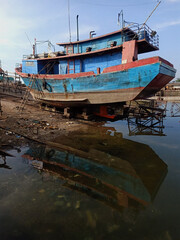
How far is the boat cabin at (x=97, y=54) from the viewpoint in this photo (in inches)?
340

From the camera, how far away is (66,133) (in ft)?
24.8

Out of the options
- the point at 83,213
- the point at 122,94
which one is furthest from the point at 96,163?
the point at 122,94

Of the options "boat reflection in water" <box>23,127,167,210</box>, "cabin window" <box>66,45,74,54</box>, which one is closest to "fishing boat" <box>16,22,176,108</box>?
"cabin window" <box>66,45,74,54</box>

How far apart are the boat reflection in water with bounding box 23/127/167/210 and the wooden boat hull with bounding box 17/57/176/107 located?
3227mm

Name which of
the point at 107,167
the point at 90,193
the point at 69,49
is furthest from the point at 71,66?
the point at 90,193

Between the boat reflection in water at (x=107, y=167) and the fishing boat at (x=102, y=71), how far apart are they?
3.43 metres

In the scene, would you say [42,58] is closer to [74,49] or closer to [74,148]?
[74,49]

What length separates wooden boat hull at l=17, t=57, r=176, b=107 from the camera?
24.0 ft

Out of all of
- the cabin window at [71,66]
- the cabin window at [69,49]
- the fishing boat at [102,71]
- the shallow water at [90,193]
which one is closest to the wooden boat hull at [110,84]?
the fishing boat at [102,71]

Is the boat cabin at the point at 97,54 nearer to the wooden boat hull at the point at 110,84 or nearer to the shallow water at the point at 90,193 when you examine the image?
the wooden boat hull at the point at 110,84

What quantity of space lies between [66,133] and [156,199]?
5303mm

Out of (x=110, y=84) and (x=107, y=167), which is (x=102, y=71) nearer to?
(x=110, y=84)

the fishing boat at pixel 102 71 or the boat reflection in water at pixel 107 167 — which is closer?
the boat reflection in water at pixel 107 167

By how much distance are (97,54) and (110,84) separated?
3216 millimetres
